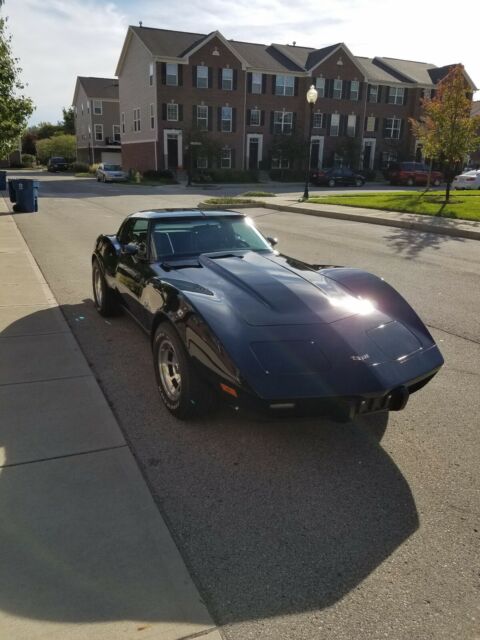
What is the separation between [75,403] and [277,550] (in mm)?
2160

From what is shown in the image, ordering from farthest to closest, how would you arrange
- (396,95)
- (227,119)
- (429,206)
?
(396,95), (227,119), (429,206)

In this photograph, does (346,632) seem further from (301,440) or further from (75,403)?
(75,403)

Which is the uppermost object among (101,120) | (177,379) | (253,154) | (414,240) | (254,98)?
(254,98)

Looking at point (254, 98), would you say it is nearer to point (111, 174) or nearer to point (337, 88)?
point (337, 88)

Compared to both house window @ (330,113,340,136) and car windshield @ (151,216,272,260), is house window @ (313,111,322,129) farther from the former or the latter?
car windshield @ (151,216,272,260)

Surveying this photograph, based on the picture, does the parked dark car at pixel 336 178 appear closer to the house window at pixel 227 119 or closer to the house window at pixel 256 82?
the house window at pixel 227 119

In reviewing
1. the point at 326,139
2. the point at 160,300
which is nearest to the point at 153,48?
the point at 326,139

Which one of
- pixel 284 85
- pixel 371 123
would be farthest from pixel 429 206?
pixel 371 123

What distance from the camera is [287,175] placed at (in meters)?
48.1

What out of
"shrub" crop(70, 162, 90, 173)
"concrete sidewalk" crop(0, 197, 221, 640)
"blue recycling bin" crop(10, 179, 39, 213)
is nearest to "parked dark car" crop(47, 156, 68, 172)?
"shrub" crop(70, 162, 90, 173)

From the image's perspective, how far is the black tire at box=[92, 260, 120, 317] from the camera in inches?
245

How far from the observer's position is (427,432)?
377 cm

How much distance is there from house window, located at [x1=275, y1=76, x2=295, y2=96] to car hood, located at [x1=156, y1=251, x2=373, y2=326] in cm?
4839

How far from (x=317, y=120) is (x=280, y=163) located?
564 cm
